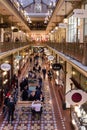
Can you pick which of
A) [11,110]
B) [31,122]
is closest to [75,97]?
[31,122]

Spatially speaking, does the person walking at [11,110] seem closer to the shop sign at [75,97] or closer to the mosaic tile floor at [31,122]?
the mosaic tile floor at [31,122]

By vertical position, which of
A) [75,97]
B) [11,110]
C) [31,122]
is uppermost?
[75,97]

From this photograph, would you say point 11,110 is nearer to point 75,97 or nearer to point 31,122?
point 31,122

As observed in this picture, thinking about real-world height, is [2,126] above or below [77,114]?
below

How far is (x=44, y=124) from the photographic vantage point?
1508 centimetres

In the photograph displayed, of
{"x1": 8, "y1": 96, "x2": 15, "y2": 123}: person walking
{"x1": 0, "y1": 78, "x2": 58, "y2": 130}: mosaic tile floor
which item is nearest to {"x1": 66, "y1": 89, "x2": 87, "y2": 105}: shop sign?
{"x1": 0, "y1": 78, "x2": 58, "y2": 130}: mosaic tile floor

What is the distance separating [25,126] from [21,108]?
11.8 feet

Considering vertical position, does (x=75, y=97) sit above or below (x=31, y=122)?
above

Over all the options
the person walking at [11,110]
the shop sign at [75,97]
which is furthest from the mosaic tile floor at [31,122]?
the shop sign at [75,97]

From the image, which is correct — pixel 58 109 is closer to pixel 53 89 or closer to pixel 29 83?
pixel 29 83

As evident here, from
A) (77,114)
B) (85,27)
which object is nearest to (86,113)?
(77,114)

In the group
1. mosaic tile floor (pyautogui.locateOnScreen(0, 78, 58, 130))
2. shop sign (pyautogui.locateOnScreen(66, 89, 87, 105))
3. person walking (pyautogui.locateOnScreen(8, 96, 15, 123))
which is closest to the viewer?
shop sign (pyautogui.locateOnScreen(66, 89, 87, 105))

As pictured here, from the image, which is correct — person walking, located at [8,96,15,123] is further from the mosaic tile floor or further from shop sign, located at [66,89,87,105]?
shop sign, located at [66,89,87,105]

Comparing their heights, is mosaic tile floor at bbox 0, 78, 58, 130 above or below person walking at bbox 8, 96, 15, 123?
below
